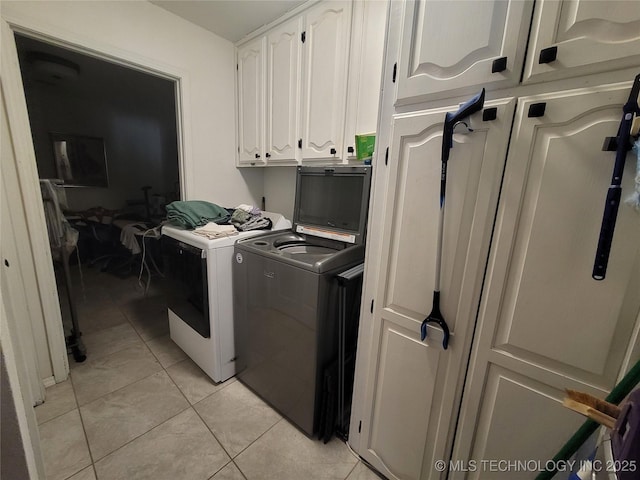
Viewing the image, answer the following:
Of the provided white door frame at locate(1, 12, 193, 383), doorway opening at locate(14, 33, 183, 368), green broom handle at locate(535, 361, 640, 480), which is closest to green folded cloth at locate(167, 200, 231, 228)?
white door frame at locate(1, 12, 193, 383)

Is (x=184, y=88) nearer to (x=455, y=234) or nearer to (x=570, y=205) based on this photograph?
(x=455, y=234)

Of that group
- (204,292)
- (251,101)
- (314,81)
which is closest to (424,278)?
(204,292)

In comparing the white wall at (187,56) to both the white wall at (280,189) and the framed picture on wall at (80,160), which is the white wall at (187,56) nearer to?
the white wall at (280,189)

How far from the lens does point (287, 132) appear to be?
190 cm

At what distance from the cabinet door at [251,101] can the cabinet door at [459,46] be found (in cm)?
145

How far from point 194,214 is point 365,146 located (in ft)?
4.07

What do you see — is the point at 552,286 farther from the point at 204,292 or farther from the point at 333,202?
the point at 204,292

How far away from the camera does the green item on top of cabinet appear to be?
149 centimetres

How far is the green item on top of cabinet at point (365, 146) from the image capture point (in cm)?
149

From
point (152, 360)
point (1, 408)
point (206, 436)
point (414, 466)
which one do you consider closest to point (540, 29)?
point (1, 408)

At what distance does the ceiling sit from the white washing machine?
4.69 ft

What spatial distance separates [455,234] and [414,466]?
0.97 metres

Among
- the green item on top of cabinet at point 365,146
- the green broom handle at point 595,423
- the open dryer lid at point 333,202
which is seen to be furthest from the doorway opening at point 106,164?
the green broom handle at point 595,423

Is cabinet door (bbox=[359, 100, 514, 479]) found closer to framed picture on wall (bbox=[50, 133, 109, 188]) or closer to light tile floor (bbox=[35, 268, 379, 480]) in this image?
light tile floor (bbox=[35, 268, 379, 480])
